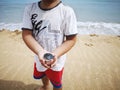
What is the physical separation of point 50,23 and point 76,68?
2.59m

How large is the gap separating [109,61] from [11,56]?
10.1ft

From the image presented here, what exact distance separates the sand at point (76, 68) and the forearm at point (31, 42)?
1779 millimetres

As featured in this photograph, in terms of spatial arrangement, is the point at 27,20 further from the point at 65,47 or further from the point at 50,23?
the point at 65,47

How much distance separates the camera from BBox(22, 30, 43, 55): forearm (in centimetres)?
165

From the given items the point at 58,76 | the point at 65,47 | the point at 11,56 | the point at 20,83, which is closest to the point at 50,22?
the point at 65,47

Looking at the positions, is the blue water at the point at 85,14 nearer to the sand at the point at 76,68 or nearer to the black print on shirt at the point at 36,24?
the sand at the point at 76,68

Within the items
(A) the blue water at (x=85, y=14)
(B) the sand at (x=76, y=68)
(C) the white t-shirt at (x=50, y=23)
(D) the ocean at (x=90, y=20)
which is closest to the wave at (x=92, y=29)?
(D) the ocean at (x=90, y=20)

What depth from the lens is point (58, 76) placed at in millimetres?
2043

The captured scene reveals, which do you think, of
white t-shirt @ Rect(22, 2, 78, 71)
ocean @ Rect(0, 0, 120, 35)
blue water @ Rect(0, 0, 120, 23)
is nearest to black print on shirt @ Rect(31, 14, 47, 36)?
white t-shirt @ Rect(22, 2, 78, 71)

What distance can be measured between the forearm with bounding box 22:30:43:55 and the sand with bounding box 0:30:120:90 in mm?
1779

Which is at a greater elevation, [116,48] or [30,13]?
[30,13]

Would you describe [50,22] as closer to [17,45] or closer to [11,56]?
[11,56]

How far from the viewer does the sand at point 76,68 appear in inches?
132

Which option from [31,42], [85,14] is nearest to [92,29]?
[85,14]
